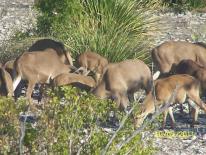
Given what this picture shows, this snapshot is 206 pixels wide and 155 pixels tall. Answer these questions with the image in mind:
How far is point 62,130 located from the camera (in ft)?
25.0

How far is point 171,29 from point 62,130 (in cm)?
1663

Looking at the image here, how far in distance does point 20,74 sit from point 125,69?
214 cm

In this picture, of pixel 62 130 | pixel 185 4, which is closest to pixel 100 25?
pixel 62 130

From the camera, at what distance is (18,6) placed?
29.2 meters

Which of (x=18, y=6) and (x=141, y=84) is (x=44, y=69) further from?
(x=18, y=6)

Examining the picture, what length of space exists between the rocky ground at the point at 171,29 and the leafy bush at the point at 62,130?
3.85 metres

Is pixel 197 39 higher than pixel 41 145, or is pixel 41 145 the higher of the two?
pixel 41 145

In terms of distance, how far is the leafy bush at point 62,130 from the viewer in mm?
7539

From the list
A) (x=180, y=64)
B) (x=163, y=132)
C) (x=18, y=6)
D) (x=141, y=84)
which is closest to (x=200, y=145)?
(x=163, y=132)

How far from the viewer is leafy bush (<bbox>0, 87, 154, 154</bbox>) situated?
754 centimetres
